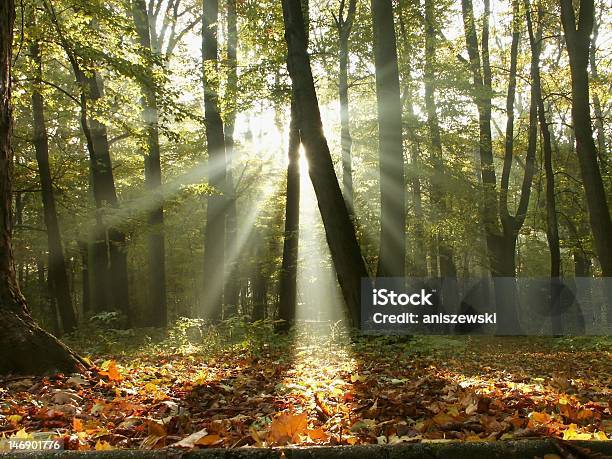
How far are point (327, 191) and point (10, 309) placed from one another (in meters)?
4.51

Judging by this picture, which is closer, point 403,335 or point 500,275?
point 403,335

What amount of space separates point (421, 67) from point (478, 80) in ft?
9.21

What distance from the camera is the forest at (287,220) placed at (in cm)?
322

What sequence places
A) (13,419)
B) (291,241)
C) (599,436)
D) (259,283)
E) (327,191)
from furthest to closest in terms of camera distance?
(259,283)
(291,241)
(327,191)
(13,419)
(599,436)

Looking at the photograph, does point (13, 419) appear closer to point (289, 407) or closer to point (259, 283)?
point (289, 407)

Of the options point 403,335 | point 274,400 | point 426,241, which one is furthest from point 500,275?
point 274,400

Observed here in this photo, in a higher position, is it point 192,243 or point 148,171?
point 148,171

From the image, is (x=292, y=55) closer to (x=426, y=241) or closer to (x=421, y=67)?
(x=421, y=67)

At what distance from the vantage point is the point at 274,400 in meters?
3.76

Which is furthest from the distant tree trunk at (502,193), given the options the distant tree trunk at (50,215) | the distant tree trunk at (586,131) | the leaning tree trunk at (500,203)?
the distant tree trunk at (50,215)

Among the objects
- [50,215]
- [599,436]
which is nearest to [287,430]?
[599,436]

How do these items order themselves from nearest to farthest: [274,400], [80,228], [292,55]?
[274,400]
[292,55]
[80,228]

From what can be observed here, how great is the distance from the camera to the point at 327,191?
7645 mm

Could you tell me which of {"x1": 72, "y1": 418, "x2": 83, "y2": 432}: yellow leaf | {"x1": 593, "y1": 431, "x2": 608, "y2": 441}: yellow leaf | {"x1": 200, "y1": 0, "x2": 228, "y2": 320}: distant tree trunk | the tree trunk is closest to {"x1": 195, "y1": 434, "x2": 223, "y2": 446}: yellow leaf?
{"x1": 72, "y1": 418, "x2": 83, "y2": 432}: yellow leaf
